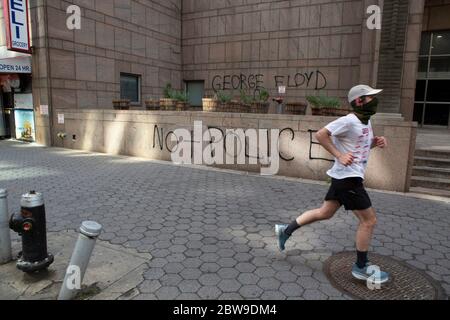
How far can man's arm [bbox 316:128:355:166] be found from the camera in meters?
3.03

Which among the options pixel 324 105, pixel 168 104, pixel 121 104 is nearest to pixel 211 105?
pixel 168 104

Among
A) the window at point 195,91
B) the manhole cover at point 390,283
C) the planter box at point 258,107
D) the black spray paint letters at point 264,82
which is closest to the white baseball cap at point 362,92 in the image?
the manhole cover at point 390,283

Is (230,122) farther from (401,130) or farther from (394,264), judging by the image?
(394,264)

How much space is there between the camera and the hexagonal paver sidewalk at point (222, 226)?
3.19m

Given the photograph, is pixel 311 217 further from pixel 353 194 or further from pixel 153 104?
pixel 153 104

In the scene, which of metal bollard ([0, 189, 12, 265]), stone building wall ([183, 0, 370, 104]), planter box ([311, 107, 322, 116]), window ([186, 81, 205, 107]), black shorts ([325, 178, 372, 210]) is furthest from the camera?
window ([186, 81, 205, 107])

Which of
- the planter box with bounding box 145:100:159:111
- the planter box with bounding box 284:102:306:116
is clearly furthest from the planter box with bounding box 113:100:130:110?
the planter box with bounding box 284:102:306:116

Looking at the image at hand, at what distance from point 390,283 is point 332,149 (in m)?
1.41

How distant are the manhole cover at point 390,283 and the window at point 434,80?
40.3 feet

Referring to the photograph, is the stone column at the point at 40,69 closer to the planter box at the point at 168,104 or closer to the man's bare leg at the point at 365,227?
the planter box at the point at 168,104

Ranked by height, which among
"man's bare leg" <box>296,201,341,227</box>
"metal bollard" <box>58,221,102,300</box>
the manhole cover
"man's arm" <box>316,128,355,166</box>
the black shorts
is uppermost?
"man's arm" <box>316,128,355,166</box>

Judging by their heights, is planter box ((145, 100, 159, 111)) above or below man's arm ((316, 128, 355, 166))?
above

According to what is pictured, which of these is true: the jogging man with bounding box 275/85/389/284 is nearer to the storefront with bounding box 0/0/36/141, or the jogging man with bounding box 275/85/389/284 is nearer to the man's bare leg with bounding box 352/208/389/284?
the man's bare leg with bounding box 352/208/389/284

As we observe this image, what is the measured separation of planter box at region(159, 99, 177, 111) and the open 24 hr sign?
559 centimetres
